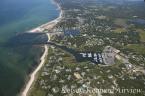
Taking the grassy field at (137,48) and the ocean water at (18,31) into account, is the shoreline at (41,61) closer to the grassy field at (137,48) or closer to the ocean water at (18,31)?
the ocean water at (18,31)

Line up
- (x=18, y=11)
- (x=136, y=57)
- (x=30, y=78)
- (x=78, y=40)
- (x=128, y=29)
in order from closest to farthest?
1. (x=30, y=78)
2. (x=136, y=57)
3. (x=78, y=40)
4. (x=128, y=29)
5. (x=18, y=11)

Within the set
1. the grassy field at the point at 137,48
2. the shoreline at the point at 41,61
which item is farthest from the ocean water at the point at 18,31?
the grassy field at the point at 137,48

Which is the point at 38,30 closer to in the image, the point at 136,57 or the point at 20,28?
the point at 20,28

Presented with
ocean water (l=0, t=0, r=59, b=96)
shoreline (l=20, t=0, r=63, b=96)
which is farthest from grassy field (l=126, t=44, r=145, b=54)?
ocean water (l=0, t=0, r=59, b=96)

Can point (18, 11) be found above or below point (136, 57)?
above

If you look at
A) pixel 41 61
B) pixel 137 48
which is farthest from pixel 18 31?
pixel 137 48

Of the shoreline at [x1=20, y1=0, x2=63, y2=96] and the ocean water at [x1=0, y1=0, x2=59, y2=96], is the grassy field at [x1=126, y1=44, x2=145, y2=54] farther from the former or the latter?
the ocean water at [x1=0, y1=0, x2=59, y2=96]

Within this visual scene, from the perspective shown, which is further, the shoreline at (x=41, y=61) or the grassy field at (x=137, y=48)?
the grassy field at (x=137, y=48)

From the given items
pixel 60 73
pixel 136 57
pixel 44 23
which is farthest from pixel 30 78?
pixel 44 23
